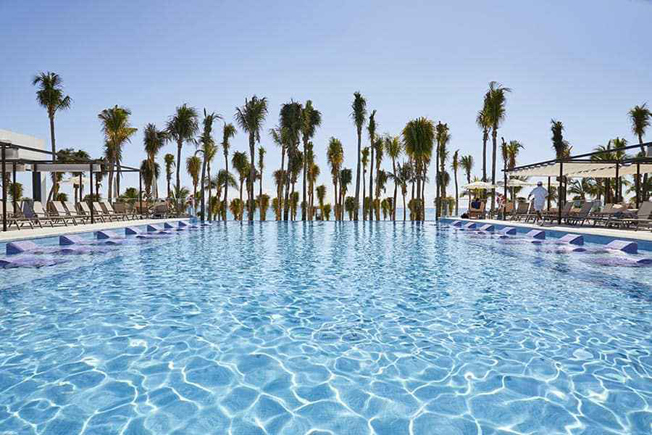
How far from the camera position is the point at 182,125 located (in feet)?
Result: 105

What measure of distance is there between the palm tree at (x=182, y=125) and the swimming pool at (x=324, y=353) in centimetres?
2591

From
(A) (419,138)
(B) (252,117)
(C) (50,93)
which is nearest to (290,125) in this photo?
(B) (252,117)

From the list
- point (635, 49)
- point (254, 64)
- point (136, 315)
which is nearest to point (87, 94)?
point (254, 64)

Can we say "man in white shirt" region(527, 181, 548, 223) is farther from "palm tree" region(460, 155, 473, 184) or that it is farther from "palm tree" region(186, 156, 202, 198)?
"palm tree" region(186, 156, 202, 198)

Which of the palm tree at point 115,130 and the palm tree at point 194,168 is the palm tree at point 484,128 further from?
the palm tree at point 194,168

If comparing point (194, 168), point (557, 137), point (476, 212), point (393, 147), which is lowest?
point (476, 212)

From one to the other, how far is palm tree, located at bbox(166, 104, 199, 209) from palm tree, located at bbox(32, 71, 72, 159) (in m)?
7.36

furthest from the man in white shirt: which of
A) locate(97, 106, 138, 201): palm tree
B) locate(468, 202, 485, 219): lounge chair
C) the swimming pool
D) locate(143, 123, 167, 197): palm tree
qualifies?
locate(143, 123, 167, 197): palm tree

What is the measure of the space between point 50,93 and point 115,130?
457cm

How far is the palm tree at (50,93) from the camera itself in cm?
2688

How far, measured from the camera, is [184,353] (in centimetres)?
390

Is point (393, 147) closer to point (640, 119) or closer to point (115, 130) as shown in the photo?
point (640, 119)

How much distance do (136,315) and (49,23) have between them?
15.2 metres

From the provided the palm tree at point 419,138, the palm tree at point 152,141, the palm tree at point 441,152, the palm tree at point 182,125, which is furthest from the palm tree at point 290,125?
the palm tree at point 441,152
